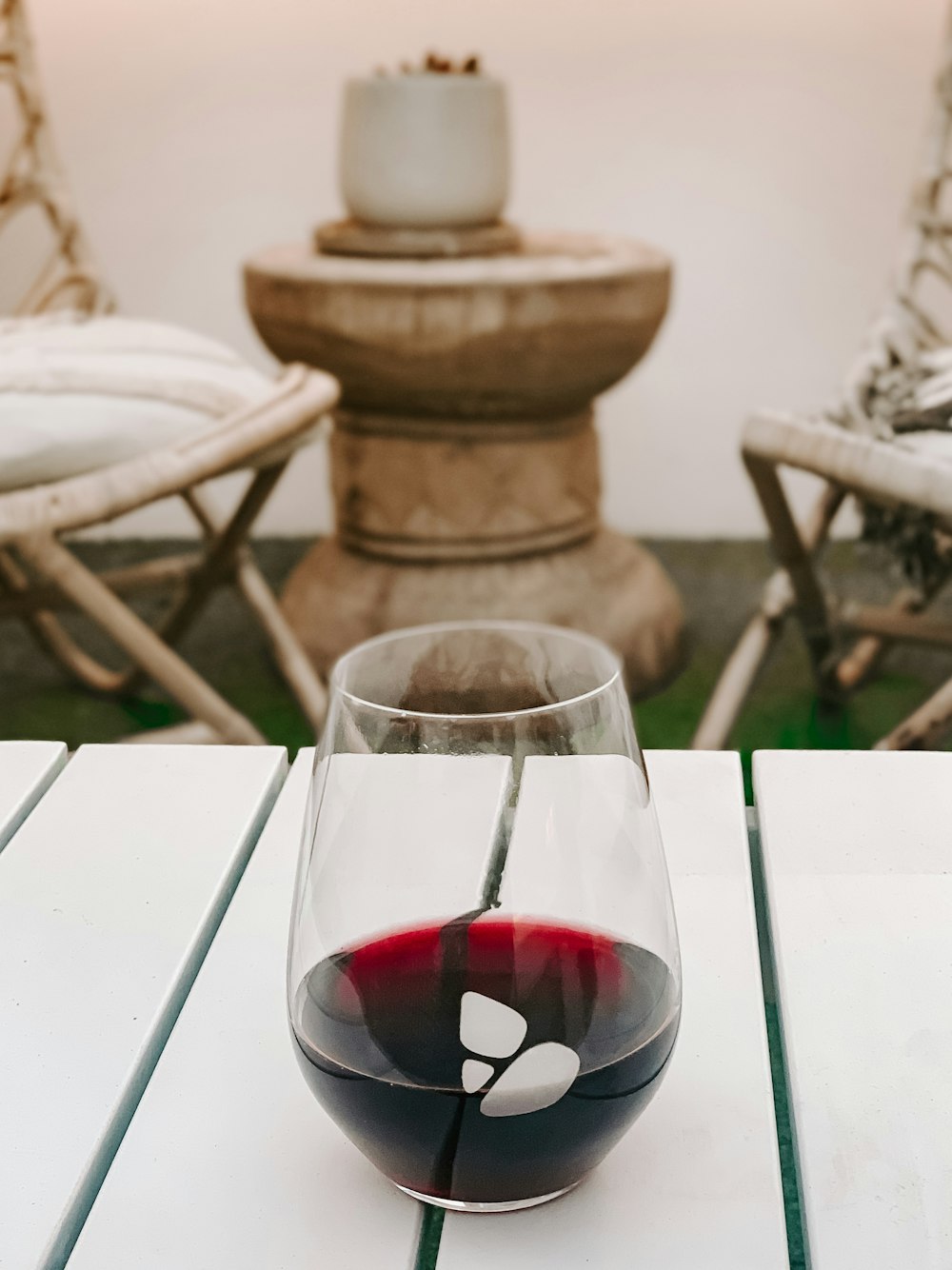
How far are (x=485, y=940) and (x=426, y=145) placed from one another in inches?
51.0

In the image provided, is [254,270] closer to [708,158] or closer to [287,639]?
[287,639]

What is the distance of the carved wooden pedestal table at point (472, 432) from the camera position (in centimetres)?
137

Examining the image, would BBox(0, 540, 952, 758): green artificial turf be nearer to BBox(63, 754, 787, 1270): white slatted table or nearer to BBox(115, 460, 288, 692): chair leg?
BBox(115, 460, 288, 692): chair leg

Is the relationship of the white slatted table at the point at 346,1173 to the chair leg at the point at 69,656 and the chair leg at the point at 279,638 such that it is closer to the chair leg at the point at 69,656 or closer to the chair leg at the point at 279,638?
the chair leg at the point at 279,638

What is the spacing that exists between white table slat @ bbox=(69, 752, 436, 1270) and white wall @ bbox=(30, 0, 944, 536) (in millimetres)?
1875

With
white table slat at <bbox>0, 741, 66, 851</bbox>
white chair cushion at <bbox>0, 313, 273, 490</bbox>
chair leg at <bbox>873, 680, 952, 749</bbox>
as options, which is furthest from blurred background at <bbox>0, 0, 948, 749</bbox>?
white table slat at <bbox>0, 741, 66, 851</bbox>

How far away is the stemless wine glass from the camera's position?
25 cm

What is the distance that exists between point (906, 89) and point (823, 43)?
0.44 feet

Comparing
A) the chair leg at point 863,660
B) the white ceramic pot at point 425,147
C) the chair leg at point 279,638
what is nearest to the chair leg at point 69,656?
the chair leg at point 279,638

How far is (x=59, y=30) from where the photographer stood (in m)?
2.04

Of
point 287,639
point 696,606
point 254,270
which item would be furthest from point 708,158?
point 287,639

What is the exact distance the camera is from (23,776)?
0.48m

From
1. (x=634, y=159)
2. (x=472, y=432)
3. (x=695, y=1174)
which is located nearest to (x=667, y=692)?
(x=472, y=432)

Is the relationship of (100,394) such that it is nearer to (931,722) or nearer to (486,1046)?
(931,722)
